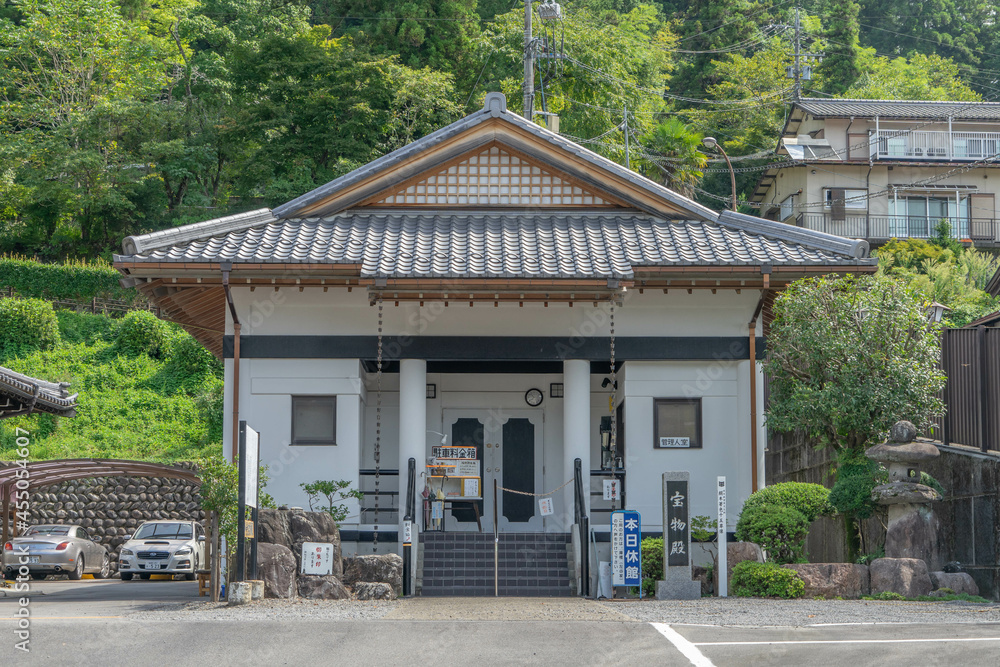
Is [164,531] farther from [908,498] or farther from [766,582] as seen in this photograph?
[908,498]

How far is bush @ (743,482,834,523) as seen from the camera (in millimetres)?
14461

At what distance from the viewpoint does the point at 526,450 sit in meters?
19.9

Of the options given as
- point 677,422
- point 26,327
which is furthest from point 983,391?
point 26,327

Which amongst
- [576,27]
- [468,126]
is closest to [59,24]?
[576,27]

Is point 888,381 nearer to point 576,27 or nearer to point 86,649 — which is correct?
point 86,649

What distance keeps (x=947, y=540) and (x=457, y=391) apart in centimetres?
935

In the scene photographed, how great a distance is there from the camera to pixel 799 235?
17.4 meters

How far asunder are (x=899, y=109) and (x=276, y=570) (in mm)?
41494

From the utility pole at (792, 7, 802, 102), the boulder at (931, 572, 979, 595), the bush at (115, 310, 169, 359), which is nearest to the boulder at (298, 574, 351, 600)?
the boulder at (931, 572, 979, 595)

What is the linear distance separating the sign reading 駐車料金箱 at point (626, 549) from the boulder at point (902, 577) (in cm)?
312

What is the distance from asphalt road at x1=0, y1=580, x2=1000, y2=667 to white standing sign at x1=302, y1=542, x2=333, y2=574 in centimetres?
333

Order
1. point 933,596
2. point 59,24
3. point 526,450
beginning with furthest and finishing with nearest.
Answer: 1. point 59,24
2. point 526,450
3. point 933,596

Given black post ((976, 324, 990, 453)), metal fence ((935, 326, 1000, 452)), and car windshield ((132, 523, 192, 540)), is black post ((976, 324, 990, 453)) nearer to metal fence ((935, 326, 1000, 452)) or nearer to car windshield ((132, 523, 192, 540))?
metal fence ((935, 326, 1000, 452))

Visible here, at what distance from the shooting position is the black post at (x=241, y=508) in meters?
12.6
